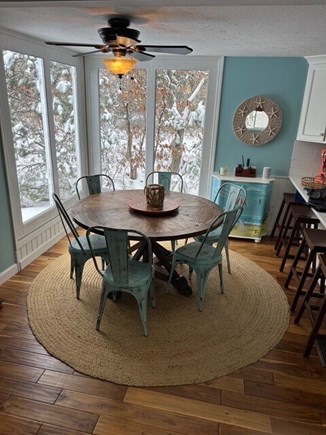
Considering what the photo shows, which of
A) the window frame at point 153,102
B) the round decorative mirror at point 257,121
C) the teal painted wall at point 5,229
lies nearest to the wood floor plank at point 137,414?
the teal painted wall at point 5,229

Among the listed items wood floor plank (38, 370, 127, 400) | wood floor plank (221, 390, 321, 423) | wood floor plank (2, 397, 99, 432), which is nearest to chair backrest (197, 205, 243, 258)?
wood floor plank (221, 390, 321, 423)

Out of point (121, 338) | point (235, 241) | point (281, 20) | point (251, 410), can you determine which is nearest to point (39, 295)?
point (121, 338)

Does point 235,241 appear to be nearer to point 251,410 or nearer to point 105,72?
point 251,410

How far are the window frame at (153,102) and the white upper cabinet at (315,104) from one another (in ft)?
3.49

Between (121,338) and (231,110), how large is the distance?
10.4ft

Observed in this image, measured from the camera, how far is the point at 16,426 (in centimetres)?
169

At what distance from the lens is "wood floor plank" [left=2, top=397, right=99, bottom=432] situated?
1.71 metres

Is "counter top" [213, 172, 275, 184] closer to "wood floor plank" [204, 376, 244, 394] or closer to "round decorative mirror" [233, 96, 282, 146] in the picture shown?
"round decorative mirror" [233, 96, 282, 146]

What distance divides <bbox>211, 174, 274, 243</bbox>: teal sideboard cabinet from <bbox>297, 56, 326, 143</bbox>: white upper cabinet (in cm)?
72

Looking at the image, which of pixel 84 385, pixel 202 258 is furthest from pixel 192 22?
pixel 84 385

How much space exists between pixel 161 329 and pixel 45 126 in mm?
2602

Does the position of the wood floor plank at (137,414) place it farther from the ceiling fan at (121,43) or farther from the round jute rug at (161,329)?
the ceiling fan at (121,43)

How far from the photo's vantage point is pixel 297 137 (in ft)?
13.0

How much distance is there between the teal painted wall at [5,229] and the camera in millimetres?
2914
